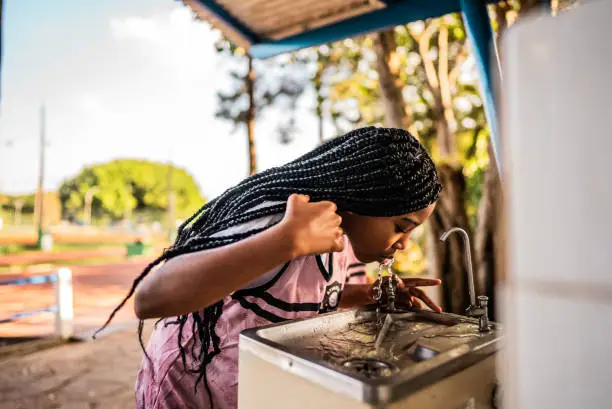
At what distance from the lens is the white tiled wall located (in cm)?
54

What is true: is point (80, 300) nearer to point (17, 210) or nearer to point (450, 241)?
point (450, 241)

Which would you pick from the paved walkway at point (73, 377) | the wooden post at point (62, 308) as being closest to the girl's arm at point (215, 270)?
the paved walkway at point (73, 377)

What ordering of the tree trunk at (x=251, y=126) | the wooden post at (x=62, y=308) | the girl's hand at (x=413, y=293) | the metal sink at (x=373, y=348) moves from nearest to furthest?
the metal sink at (x=373, y=348) → the girl's hand at (x=413, y=293) → the wooden post at (x=62, y=308) → the tree trunk at (x=251, y=126)

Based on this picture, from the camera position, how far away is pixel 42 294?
11.7 m

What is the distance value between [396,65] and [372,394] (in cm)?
524

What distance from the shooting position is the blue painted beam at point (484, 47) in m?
2.59

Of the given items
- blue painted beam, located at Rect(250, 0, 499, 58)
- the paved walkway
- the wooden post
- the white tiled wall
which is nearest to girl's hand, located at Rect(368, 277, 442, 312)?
the white tiled wall

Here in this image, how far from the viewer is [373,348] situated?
131cm

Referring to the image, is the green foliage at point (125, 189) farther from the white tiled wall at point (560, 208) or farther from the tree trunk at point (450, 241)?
the white tiled wall at point (560, 208)

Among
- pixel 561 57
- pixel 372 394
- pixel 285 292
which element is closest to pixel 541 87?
pixel 561 57

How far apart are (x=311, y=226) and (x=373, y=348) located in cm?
49

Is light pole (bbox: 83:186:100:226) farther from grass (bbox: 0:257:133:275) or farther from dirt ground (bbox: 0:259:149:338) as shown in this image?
dirt ground (bbox: 0:259:149:338)

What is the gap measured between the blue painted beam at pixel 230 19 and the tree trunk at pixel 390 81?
227cm

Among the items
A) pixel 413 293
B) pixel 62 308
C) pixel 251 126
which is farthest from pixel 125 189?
pixel 413 293
